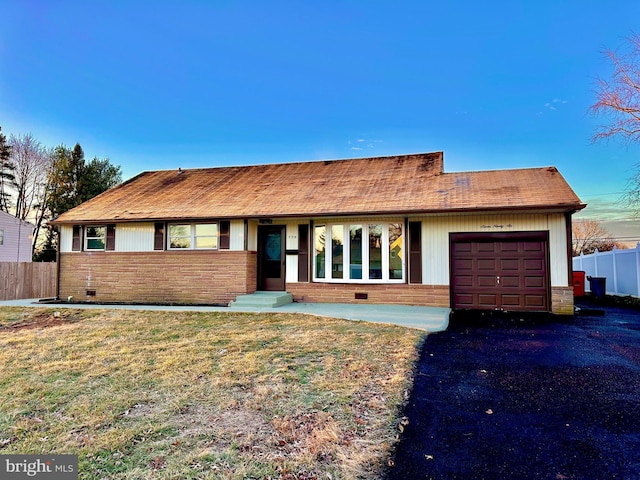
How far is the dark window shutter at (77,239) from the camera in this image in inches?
525

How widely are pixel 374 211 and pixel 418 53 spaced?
24.7 ft

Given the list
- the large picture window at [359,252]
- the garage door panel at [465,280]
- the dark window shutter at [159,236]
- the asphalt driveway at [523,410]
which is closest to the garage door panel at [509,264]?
the garage door panel at [465,280]

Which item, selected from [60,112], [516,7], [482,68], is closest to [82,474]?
[516,7]

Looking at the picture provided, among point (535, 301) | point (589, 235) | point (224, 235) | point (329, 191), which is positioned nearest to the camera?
point (535, 301)

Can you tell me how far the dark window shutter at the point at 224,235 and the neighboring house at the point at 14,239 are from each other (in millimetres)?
20014

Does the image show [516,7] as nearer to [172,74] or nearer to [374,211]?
[374,211]

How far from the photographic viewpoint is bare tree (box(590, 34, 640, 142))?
551 inches

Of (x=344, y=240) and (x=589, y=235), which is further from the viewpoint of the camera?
(x=589, y=235)

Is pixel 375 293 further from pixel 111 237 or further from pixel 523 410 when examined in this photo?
pixel 111 237

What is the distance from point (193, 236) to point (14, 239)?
1985cm

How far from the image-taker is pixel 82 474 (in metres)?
2.59

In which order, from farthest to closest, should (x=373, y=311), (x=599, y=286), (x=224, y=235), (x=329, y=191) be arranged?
(x=599, y=286), (x=329, y=191), (x=224, y=235), (x=373, y=311)

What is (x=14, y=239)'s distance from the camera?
24062mm

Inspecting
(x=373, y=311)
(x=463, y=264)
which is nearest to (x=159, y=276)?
(x=373, y=311)
